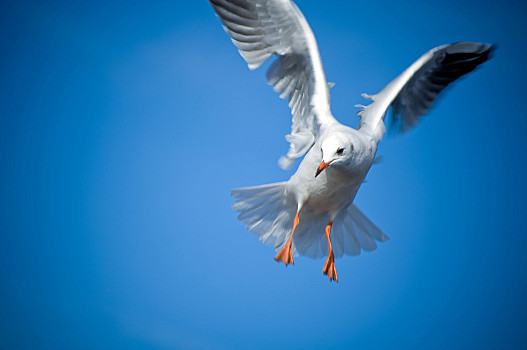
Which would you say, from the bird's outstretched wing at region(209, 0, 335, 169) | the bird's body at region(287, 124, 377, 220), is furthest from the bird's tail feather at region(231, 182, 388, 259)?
the bird's outstretched wing at region(209, 0, 335, 169)

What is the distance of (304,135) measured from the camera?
227cm

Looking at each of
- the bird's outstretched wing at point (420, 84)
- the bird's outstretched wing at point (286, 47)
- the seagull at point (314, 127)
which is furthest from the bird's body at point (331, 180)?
the bird's outstretched wing at point (420, 84)

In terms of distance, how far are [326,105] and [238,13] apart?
69 cm

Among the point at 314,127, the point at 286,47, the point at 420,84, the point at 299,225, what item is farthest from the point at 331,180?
the point at 420,84

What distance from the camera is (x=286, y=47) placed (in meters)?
2.24

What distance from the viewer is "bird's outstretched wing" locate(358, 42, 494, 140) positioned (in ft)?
7.65

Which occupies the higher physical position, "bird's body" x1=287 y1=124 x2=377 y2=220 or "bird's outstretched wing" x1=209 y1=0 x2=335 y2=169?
"bird's outstretched wing" x1=209 y1=0 x2=335 y2=169

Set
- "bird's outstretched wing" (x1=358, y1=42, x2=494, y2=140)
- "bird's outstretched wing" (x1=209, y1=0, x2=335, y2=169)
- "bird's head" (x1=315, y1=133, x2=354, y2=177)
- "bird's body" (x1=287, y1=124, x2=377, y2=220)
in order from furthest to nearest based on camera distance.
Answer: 1. "bird's outstretched wing" (x1=358, y1=42, x2=494, y2=140)
2. "bird's outstretched wing" (x1=209, y1=0, x2=335, y2=169)
3. "bird's body" (x1=287, y1=124, x2=377, y2=220)
4. "bird's head" (x1=315, y1=133, x2=354, y2=177)

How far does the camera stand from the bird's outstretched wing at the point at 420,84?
2.33m

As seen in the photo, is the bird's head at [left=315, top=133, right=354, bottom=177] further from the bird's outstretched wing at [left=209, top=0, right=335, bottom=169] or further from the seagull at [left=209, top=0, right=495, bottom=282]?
the bird's outstretched wing at [left=209, top=0, right=335, bottom=169]

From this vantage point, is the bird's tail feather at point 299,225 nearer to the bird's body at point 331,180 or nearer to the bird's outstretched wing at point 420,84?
the bird's body at point 331,180

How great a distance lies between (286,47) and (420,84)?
963 mm

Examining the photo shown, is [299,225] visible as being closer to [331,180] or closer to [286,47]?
Result: [331,180]

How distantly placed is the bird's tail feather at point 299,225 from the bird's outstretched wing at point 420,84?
58cm
